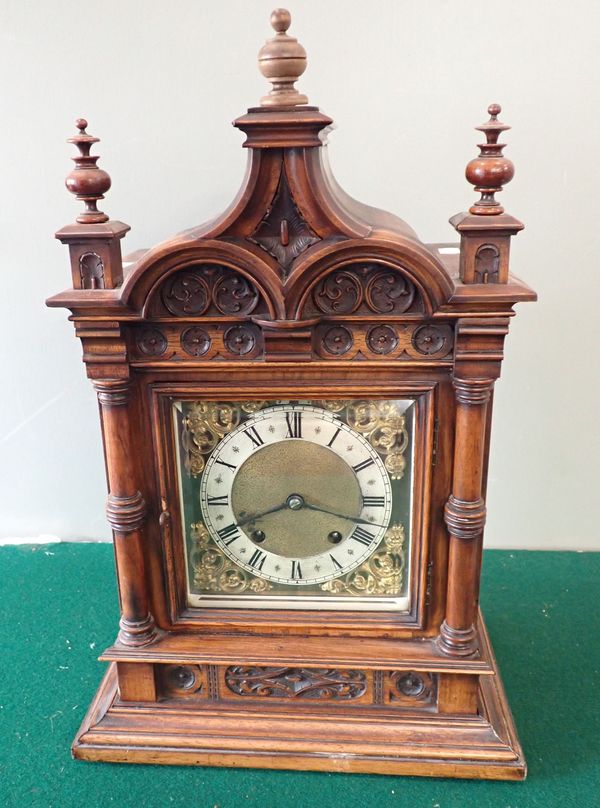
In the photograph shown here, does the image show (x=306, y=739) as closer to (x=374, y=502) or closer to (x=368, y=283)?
(x=374, y=502)

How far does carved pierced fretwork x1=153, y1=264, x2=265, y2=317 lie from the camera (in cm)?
116

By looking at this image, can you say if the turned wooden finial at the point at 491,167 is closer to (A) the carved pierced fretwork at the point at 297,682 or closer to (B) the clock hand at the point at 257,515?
(B) the clock hand at the point at 257,515

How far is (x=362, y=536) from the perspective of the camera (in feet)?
4.37

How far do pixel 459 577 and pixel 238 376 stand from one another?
494 mm

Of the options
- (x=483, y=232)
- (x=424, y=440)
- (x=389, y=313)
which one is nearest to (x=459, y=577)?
(x=424, y=440)

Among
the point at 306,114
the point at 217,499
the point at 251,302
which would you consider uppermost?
the point at 306,114

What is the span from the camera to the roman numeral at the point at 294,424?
1271mm

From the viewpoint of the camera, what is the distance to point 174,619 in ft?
4.58

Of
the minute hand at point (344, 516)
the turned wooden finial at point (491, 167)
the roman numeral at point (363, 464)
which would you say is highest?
the turned wooden finial at point (491, 167)

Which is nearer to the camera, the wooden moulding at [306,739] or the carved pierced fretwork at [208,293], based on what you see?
the carved pierced fretwork at [208,293]

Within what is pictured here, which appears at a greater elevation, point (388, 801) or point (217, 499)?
point (217, 499)

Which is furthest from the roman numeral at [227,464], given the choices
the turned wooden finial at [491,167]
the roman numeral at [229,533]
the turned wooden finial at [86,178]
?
the turned wooden finial at [491,167]

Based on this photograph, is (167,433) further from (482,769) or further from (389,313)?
(482,769)

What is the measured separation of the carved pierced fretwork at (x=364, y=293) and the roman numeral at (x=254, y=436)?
231 mm
